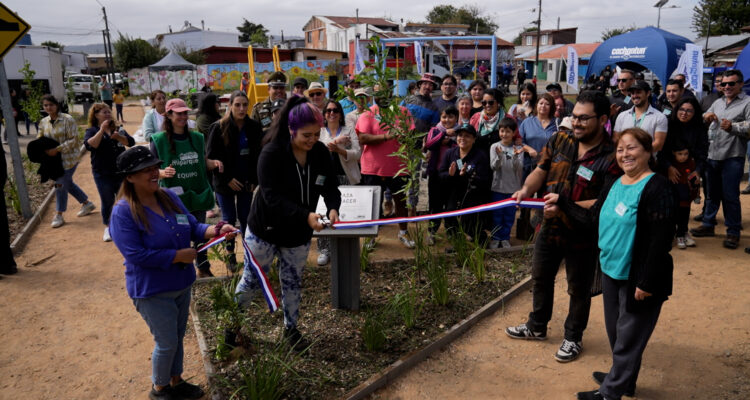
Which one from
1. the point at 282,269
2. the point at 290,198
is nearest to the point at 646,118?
the point at 290,198

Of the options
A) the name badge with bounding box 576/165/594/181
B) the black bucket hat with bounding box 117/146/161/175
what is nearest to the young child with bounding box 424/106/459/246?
the name badge with bounding box 576/165/594/181

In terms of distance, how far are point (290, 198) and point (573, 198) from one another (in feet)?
6.48

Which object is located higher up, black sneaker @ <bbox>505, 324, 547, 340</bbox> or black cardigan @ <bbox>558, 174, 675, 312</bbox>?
black cardigan @ <bbox>558, 174, 675, 312</bbox>

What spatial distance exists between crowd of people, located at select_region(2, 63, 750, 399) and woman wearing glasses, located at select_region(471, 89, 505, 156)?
0.02m

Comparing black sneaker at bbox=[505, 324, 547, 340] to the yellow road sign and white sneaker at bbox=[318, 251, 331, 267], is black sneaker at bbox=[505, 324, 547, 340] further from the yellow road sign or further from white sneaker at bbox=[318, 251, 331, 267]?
the yellow road sign

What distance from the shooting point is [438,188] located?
638 cm

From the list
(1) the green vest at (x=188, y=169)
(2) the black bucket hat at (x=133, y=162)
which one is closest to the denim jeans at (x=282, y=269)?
(2) the black bucket hat at (x=133, y=162)

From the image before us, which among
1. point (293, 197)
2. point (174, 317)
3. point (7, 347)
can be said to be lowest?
point (7, 347)

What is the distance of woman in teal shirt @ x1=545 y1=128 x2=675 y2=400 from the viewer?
2.80 meters

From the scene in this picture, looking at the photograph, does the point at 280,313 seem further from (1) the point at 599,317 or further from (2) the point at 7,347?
(1) the point at 599,317

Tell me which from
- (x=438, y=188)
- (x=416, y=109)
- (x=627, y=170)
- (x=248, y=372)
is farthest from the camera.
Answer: (x=416, y=109)

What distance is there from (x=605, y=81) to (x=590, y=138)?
20.7 m

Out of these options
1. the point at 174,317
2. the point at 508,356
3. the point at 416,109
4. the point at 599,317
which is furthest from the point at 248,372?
the point at 416,109

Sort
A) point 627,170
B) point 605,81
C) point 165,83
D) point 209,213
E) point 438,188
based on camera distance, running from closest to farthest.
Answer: point 627,170 < point 438,188 < point 209,213 < point 605,81 < point 165,83
